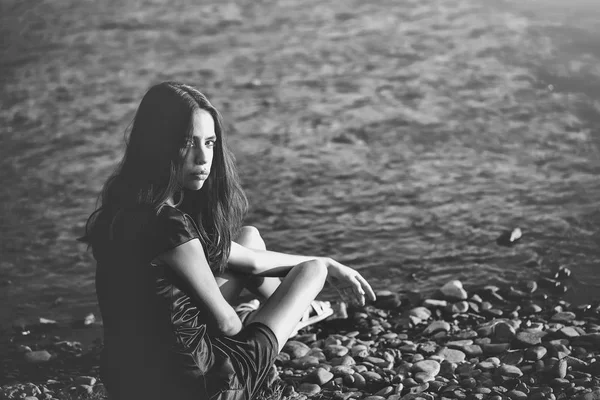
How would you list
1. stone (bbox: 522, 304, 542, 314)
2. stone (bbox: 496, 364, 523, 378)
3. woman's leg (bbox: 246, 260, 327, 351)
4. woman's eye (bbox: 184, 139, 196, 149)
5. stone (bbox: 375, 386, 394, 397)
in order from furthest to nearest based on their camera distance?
1. stone (bbox: 522, 304, 542, 314)
2. stone (bbox: 496, 364, 523, 378)
3. stone (bbox: 375, 386, 394, 397)
4. woman's leg (bbox: 246, 260, 327, 351)
5. woman's eye (bbox: 184, 139, 196, 149)

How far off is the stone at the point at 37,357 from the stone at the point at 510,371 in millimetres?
2984

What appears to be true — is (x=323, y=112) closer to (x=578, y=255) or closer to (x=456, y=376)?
(x=578, y=255)

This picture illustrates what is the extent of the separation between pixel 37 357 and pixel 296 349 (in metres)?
1.77

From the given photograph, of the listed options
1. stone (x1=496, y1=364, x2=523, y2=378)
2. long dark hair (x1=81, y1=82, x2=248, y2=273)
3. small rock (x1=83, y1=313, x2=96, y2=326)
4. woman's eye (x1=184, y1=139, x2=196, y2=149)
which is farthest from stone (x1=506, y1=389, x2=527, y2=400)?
small rock (x1=83, y1=313, x2=96, y2=326)

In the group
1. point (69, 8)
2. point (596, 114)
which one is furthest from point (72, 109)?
point (596, 114)

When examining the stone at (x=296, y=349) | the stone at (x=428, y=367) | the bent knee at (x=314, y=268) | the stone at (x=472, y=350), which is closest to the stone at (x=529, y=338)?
the stone at (x=472, y=350)

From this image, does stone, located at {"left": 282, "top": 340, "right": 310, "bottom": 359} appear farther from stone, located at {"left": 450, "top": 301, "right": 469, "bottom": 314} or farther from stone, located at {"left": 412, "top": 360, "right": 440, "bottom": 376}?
stone, located at {"left": 450, "top": 301, "right": 469, "bottom": 314}

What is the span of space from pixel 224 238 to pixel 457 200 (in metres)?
3.94

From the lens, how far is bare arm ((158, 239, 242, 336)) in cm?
430

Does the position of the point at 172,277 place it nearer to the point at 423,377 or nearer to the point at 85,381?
the point at 85,381

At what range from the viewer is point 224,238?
4926mm

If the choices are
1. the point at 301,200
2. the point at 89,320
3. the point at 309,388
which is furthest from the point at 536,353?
the point at 301,200

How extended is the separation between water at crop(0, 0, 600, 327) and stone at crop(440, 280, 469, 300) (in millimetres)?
272

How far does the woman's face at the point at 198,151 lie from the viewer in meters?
4.57
